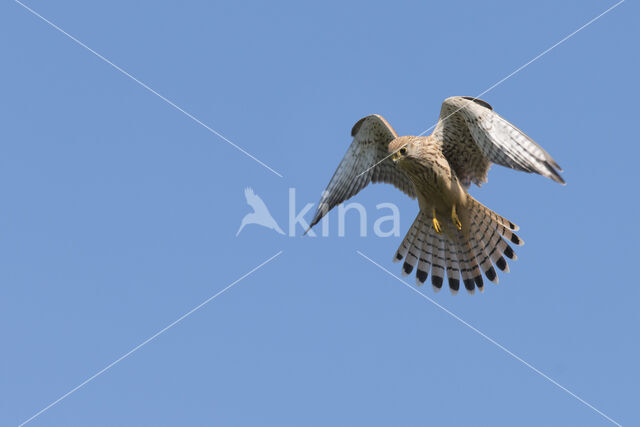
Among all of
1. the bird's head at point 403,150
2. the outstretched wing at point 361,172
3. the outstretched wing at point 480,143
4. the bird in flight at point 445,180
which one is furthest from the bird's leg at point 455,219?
the bird's head at point 403,150

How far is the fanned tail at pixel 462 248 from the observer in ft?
37.1

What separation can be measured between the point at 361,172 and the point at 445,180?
1502mm

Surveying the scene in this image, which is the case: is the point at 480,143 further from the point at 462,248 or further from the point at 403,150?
the point at 462,248

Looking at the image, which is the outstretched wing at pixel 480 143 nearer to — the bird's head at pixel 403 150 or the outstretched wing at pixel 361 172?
the bird's head at pixel 403 150

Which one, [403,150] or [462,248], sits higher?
[403,150]

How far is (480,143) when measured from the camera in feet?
33.0

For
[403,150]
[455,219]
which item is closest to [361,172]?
[403,150]

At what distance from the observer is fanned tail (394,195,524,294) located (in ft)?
37.1

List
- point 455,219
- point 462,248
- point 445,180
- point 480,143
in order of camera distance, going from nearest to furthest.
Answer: point 480,143, point 445,180, point 455,219, point 462,248

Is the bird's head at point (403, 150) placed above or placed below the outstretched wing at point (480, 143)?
below

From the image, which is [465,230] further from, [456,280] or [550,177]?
[550,177]

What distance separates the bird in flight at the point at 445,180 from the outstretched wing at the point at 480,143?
13mm

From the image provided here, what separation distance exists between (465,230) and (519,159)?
2.34 m

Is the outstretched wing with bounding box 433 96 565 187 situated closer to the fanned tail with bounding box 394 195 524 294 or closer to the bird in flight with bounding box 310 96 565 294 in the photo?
the bird in flight with bounding box 310 96 565 294
